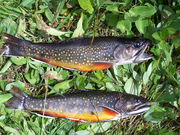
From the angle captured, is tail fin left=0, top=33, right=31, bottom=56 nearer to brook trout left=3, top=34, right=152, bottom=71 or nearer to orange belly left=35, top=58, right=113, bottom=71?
brook trout left=3, top=34, right=152, bottom=71

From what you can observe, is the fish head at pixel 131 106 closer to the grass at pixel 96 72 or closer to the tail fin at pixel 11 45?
the grass at pixel 96 72

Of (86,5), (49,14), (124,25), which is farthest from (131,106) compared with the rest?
(49,14)

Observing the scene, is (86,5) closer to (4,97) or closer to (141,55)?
(141,55)

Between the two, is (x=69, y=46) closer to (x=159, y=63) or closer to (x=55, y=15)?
(x=55, y=15)

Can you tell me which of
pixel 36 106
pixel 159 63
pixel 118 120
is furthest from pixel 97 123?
pixel 159 63

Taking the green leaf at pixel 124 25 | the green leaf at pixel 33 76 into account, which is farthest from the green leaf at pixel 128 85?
the green leaf at pixel 33 76
